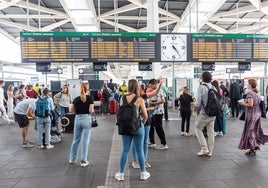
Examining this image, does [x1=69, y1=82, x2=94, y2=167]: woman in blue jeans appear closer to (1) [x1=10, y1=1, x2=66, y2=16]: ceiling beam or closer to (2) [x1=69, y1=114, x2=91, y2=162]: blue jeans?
(2) [x1=69, y1=114, x2=91, y2=162]: blue jeans

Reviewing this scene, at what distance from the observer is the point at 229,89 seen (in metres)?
11.4

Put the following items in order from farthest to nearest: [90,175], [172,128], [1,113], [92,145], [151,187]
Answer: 1. [1,113]
2. [172,128]
3. [92,145]
4. [90,175]
5. [151,187]

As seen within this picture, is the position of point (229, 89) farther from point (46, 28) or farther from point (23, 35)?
point (46, 28)

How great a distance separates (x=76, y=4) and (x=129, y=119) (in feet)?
33.8

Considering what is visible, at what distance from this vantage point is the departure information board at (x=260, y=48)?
10195 millimetres

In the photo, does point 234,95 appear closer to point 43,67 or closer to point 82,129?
point 43,67

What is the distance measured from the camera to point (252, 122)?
511 cm

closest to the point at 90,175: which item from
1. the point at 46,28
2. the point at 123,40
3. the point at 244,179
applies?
the point at 244,179

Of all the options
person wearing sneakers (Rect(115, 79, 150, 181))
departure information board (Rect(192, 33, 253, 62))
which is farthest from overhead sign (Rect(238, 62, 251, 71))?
person wearing sneakers (Rect(115, 79, 150, 181))

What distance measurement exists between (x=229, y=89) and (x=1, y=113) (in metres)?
9.31

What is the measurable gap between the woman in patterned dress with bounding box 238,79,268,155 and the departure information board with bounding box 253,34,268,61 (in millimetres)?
5817

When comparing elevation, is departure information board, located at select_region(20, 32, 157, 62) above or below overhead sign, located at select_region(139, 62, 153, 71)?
above

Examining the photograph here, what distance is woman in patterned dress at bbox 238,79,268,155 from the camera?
502 cm

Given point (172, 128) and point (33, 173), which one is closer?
point (33, 173)
